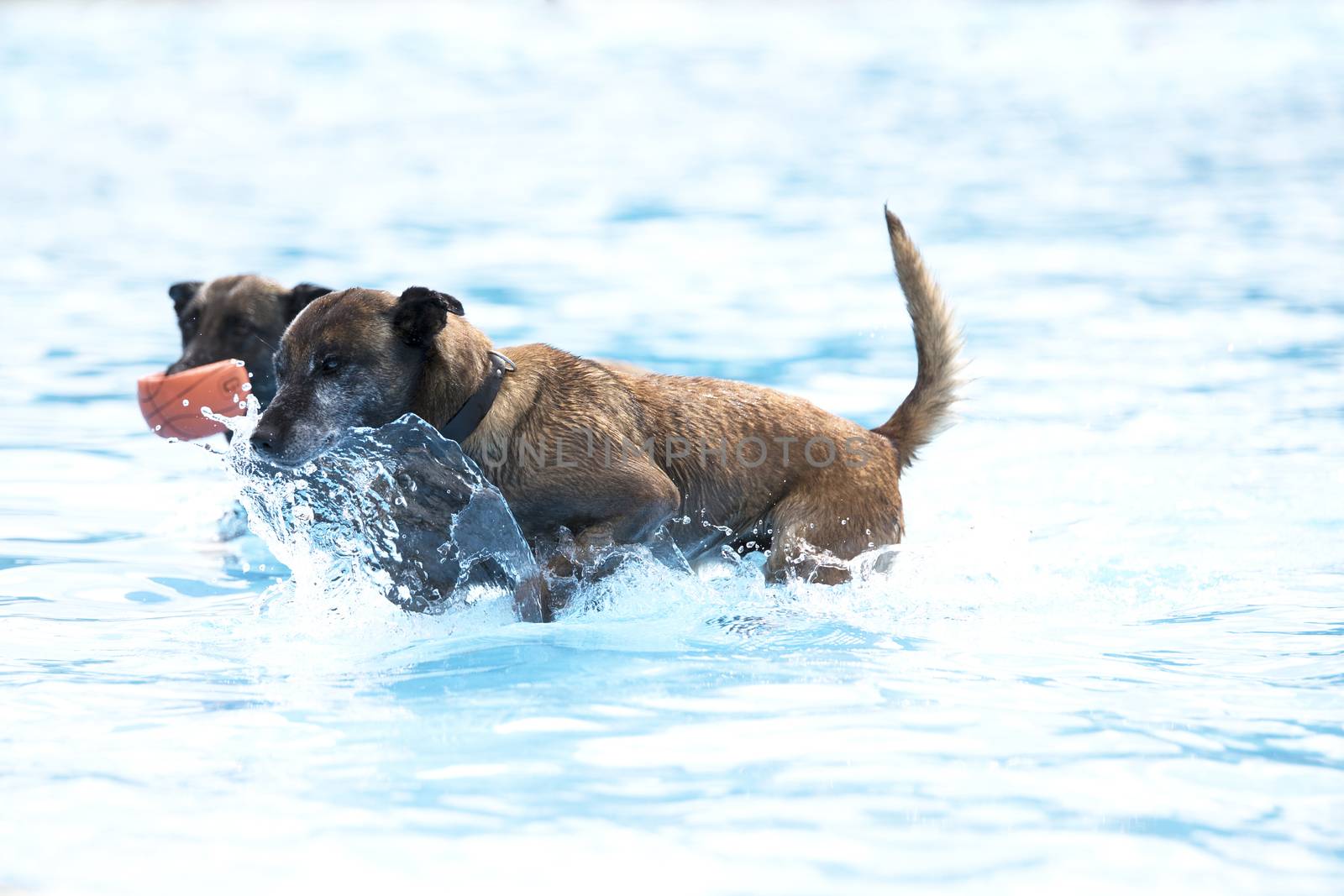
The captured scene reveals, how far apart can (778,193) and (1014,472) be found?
10.2 metres

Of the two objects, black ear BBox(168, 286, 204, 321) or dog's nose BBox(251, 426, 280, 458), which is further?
black ear BBox(168, 286, 204, 321)

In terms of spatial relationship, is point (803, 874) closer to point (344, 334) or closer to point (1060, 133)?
point (344, 334)

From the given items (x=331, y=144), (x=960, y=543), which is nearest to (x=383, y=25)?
(x=331, y=144)

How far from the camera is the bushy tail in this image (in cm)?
500

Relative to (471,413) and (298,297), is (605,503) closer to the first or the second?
(471,413)

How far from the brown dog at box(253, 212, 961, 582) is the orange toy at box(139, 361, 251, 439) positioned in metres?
1.18

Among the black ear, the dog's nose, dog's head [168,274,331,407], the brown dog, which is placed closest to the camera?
the dog's nose

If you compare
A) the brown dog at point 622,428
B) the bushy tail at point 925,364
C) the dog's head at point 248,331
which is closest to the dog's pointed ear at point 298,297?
the dog's head at point 248,331

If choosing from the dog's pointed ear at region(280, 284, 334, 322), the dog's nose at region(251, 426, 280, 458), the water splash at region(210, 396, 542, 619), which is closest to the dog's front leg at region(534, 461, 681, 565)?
the water splash at region(210, 396, 542, 619)

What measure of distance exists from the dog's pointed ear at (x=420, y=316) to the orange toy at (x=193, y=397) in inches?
52.7

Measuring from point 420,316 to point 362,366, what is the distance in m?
0.22

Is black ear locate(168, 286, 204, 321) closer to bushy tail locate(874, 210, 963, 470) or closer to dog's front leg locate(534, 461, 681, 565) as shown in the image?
dog's front leg locate(534, 461, 681, 565)

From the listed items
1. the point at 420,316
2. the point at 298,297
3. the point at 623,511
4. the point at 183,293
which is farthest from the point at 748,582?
the point at 183,293

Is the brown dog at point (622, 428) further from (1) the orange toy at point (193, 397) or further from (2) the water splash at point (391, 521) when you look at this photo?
(1) the orange toy at point (193, 397)
